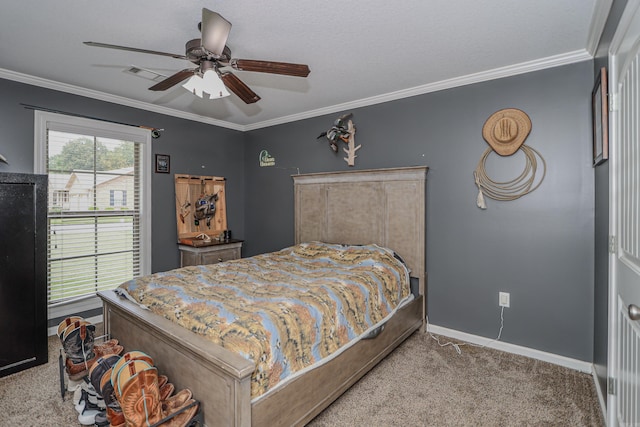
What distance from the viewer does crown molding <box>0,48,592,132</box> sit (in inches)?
102

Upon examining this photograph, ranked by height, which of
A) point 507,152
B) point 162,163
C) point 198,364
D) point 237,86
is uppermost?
point 237,86

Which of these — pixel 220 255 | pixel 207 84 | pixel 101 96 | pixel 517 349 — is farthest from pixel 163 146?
pixel 517 349

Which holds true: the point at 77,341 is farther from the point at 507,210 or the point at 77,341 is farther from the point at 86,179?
the point at 507,210

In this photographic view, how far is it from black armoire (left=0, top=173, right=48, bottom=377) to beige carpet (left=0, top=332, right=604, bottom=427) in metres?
0.19

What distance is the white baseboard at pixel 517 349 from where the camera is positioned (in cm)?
252

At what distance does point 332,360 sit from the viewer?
2012 millimetres

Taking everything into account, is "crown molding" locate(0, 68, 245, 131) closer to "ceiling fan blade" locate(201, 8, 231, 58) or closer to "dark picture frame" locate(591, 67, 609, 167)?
"ceiling fan blade" locate(201, 8, 231, 58)

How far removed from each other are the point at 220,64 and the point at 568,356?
3.38m

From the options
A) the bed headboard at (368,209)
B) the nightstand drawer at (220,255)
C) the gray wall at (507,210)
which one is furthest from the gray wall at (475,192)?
the nightstand drawer at (220,255)

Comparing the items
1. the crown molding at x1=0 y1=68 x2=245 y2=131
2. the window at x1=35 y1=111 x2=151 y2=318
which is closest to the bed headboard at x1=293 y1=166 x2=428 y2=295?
the crown molding at x1=0 y1=68 x2=245 y2=131

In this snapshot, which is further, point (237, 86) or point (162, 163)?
point (162, 163)

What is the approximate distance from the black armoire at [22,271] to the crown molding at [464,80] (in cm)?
288

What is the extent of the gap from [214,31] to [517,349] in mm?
3281

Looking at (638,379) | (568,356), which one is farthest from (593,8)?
(568,356)
